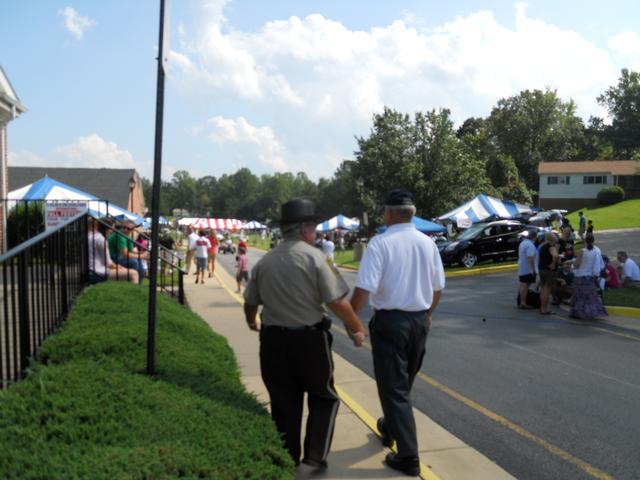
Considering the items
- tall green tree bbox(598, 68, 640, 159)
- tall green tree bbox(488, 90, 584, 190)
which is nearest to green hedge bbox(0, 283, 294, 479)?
tall green tree bbox(488, 90, 584, 190)

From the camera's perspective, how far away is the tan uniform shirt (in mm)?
3568

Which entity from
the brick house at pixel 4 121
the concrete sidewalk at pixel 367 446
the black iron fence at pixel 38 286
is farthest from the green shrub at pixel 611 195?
the black iron fence at pixel 38 286

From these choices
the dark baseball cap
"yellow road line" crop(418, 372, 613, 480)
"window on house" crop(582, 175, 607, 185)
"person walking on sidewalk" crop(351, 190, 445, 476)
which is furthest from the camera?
"window on house" crop(582, 175, 607, 185)

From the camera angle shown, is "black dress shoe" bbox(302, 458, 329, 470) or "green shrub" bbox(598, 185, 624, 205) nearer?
"black dress shoe" bbox(302, 458, 329, 470)

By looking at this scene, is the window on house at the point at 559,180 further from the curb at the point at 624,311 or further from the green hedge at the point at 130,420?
the green hedge at the point at 130,420

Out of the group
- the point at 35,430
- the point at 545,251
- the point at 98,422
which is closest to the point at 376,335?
the point at 98,422

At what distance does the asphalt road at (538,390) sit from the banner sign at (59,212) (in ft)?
18.2

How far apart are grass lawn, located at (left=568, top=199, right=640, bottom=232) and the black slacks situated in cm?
4007

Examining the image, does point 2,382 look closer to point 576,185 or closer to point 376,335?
point 376,335

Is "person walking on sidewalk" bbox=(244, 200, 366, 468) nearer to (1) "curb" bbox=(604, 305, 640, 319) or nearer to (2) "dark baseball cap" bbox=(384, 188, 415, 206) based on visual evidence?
(2) "dark baseball cap" bbox=(384, 188, 415, 206)

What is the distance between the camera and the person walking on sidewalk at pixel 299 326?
3570 millimetres

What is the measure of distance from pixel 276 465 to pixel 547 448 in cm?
289

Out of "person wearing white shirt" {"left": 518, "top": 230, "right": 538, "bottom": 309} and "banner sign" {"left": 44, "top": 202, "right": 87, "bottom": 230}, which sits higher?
"banner sign" {"left": 44, "top": 202, "right": 87, "bottom": 230}

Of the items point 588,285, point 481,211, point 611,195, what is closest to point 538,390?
point 588,285
